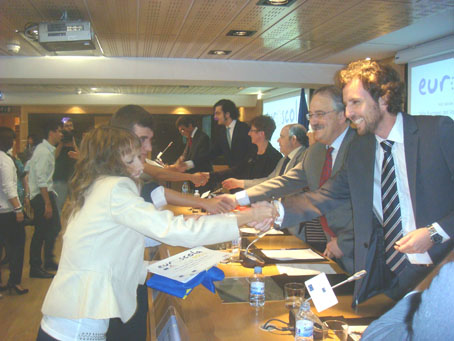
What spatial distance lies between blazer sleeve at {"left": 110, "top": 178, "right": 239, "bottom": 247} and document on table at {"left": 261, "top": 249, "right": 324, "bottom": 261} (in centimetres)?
91

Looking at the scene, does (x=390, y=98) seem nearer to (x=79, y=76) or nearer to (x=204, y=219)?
(x=204, y=219)

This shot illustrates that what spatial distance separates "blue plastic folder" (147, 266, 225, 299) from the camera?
1.70 metres

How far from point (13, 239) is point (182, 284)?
368cm

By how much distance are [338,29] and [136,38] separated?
2.28 metres

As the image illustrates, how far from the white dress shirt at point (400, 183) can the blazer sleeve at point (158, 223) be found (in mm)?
854

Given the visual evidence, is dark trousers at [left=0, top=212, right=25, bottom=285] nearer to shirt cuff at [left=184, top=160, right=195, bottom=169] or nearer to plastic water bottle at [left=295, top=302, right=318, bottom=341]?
shirt cuff at [left=184, top=160, right=195, bottom=169]

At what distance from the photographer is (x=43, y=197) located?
207 inches

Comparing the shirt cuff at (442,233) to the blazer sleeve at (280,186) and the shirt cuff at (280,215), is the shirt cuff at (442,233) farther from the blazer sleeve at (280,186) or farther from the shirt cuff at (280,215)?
the blazer sleeve at (280,186)

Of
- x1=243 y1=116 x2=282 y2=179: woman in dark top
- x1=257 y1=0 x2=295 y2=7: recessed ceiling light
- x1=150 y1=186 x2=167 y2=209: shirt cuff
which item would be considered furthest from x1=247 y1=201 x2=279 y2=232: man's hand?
x1=243 y1=116 x2=282 y2=179: woman in dark top

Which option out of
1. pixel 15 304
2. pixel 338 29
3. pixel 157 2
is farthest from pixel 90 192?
pixel 338 29

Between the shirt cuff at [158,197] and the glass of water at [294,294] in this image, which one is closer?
the glass of water at [294,294]

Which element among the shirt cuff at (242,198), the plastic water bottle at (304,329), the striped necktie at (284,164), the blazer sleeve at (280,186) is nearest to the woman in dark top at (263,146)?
the striped necktie at (284,164)

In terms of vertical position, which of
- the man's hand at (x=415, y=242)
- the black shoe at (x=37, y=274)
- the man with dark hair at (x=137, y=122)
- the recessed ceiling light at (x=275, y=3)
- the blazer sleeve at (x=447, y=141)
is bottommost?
the black shoe at (x=37, y=274)

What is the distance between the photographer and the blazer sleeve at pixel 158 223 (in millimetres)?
1591
